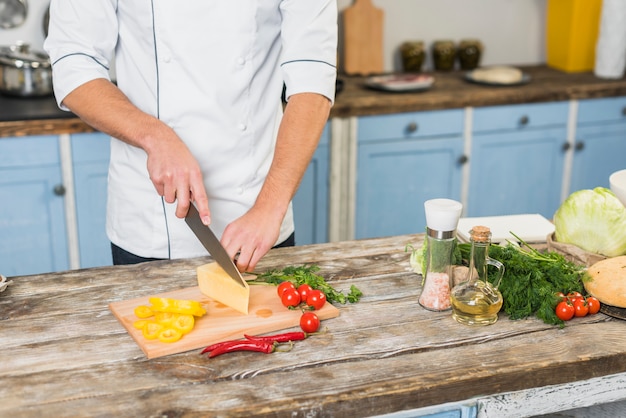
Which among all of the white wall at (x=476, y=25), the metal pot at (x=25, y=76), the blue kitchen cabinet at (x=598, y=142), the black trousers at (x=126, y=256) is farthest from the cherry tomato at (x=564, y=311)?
the white wall at (x=476, y=25)

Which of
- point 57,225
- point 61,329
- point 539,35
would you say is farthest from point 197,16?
point 539,35

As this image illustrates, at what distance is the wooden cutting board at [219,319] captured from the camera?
129cm

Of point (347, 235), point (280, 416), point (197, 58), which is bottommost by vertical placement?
point (347, 235)

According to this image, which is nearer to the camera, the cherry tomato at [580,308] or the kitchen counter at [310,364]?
the kitchen counter at [310,364]

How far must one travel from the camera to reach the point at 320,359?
1260 mm

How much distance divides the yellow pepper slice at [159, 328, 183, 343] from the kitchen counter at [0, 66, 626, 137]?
1524 millimetres

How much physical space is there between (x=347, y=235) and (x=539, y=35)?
1.52 m

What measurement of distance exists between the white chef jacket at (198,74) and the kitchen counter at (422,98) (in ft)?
2.71

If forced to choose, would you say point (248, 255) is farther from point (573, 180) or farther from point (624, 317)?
point (573, 180)

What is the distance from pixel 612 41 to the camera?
350cm

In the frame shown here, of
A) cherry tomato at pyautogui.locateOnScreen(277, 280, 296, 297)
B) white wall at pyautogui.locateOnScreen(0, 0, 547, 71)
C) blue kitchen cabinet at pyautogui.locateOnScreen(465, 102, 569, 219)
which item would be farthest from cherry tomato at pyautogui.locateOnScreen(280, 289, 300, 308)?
white wall at pyautogui.locateOnScreen(0, 0, 547, 71)

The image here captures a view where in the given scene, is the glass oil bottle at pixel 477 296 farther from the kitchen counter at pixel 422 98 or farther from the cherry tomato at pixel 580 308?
the kitchen counter at pixel 422 98

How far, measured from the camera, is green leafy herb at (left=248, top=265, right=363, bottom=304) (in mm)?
1469

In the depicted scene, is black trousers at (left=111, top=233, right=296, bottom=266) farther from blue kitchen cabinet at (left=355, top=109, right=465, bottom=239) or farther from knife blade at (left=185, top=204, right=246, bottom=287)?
blue kitchen cabinet at (left=355, top=109, right=465, bottom=239)
